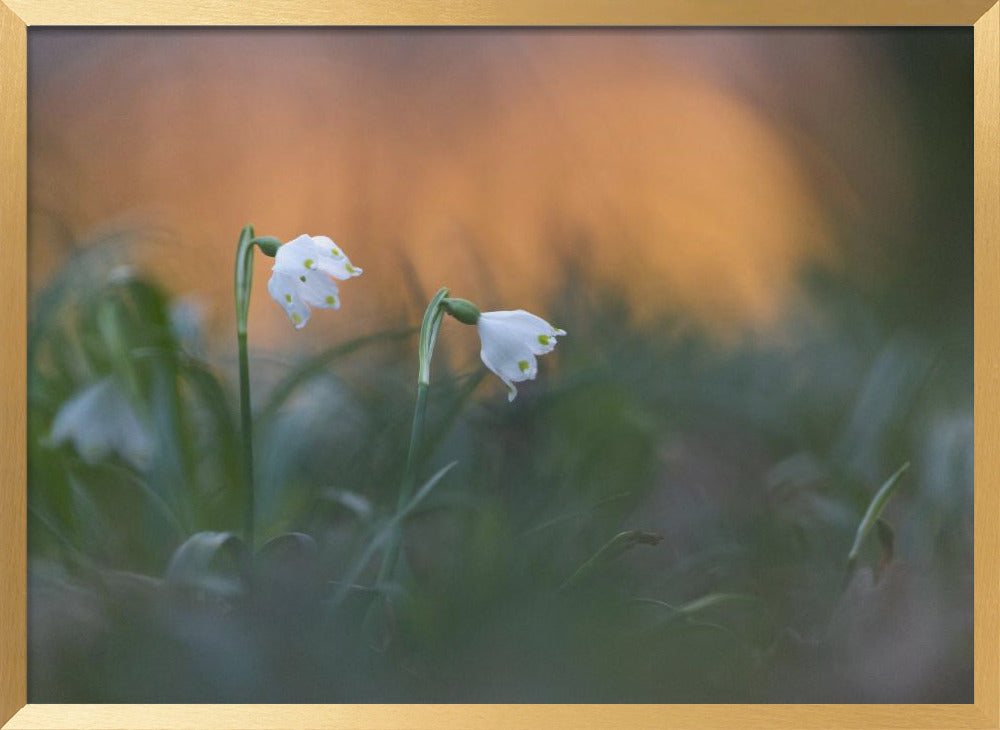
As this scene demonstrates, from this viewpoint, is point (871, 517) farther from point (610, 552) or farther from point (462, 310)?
point (462, 310)

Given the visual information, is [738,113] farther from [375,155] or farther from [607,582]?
[607,582]

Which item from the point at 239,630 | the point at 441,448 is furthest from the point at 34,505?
the point at 441,448

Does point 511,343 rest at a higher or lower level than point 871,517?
higher

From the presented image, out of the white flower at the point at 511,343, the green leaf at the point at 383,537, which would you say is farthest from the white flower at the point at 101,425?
the white flower at the point at 511,343

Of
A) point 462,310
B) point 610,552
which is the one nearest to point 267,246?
point 462,310

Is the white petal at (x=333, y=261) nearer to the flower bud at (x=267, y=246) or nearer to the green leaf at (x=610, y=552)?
the flower bud at (x=267, y=246)

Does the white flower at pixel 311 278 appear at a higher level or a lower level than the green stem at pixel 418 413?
higher
